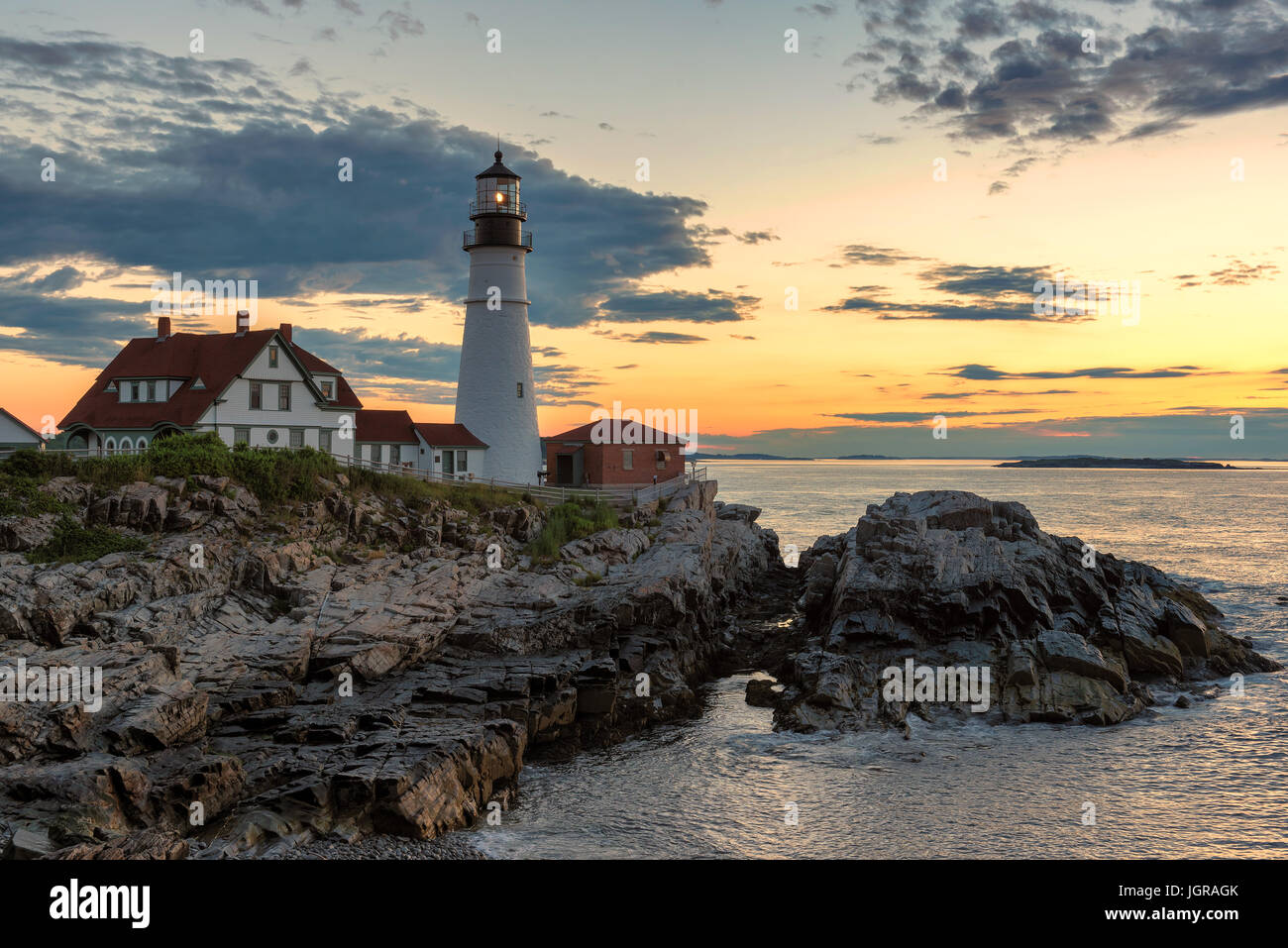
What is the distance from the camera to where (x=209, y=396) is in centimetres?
3850

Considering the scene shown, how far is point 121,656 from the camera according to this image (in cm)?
2080

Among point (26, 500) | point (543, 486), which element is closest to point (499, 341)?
point (543, 486)

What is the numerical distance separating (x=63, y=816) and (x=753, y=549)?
3896cm

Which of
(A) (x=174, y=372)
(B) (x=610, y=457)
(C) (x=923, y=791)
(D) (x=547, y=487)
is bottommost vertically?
(C) (x=923, y=791)

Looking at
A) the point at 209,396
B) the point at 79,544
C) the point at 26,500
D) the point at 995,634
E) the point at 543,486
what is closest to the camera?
the point at 79,544

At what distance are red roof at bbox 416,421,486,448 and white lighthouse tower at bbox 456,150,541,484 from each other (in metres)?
0.47

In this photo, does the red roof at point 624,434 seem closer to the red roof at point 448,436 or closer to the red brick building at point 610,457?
the red brick building at point 610,457

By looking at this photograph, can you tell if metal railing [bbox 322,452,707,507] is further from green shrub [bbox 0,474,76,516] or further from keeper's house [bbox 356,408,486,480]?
green shrub [bbox 0,474,76,516]

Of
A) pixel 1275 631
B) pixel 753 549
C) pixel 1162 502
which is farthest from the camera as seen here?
pixel 1162 502

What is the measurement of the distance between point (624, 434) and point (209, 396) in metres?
20.7

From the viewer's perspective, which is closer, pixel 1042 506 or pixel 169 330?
pixel 169 330

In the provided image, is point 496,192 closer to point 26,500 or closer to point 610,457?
point 610,457
